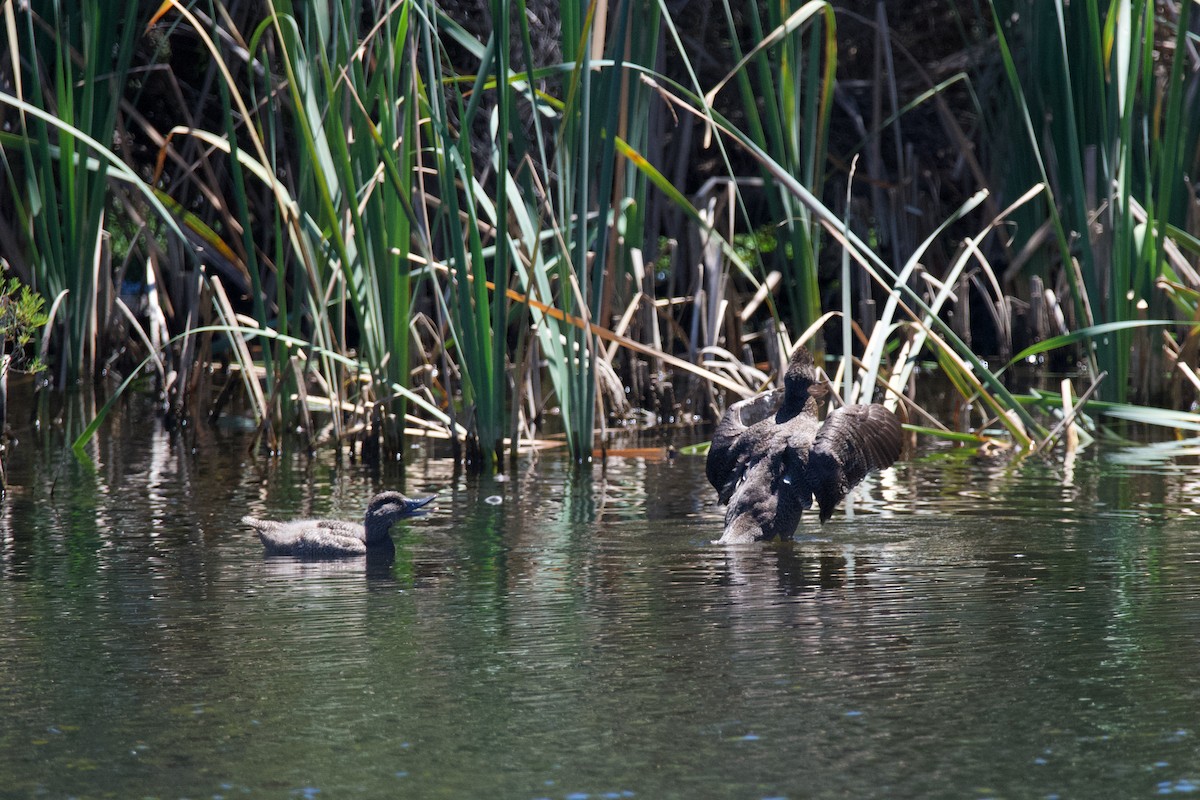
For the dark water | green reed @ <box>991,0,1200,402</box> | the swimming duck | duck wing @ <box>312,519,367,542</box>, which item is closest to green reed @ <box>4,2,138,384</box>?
the dark water

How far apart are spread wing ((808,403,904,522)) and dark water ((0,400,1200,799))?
7.1 inches

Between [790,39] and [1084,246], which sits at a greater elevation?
[790,39]

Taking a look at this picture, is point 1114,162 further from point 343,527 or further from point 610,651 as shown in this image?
point 610,651

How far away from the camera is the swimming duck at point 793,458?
531 centimetres

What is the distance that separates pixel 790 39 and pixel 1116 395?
210cm

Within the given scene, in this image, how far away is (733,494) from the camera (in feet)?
17.9

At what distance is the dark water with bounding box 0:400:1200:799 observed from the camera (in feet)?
10.3

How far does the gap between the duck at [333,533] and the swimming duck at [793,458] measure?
3.33ft

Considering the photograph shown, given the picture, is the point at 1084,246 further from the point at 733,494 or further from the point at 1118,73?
the point at 733,494

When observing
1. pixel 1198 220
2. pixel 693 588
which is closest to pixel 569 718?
pixel 693 588

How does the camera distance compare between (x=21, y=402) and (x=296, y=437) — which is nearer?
(x=296, y=437)

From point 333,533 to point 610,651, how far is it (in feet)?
5.22

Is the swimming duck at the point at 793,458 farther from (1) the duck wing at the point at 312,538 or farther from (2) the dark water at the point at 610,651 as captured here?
(1) the duck wing at the point at 312,538

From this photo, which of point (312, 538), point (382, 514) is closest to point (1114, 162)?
point (382, 514)
